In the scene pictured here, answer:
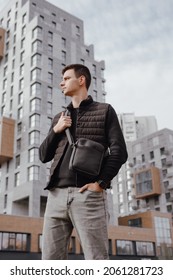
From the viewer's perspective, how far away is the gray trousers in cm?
309

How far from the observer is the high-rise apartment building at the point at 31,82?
46875 mm

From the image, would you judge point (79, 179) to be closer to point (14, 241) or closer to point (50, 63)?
point (14, 241)

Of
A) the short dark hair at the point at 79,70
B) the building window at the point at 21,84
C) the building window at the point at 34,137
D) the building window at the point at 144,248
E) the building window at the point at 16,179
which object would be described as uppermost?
the building window at the point at 21,84

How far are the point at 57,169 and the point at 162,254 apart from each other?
55.2 metres

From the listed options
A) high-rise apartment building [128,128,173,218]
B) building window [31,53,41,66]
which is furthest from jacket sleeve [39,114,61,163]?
high-rise apartment building [128,128,173,218]

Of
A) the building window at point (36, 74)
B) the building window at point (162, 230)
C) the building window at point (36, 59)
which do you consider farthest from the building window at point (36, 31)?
the building window at point (162, 230)

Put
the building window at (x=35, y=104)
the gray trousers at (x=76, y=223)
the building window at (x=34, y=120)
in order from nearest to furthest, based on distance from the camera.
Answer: the gray trousers at (x=76, y=223)
the building window at (x=34, y=120)
the building window at (x=35, y=104)

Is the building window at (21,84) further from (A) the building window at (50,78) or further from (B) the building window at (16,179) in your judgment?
(B) the building window at (16,179)

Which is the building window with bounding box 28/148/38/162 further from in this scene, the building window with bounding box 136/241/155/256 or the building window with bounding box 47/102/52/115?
the building window with bounding box 136/241/155/256

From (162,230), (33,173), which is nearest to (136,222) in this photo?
(162,230)

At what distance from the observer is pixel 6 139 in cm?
4919

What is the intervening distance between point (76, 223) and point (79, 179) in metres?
0.41
